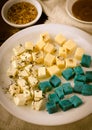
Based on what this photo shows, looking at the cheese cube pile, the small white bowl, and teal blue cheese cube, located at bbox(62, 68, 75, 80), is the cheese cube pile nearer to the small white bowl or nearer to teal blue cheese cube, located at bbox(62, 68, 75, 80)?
teal blue cheese cube, located at bbox(62, 68, 75, 80)

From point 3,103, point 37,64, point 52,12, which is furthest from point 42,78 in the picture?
point 52,12

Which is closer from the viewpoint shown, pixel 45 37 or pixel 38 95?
pixel 38 95

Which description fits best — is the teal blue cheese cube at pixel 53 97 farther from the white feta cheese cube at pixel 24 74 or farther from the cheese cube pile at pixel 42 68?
the white feta cheese cube at pixel 24 74

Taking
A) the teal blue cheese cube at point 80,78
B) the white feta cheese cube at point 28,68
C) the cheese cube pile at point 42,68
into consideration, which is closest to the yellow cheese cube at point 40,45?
the cheese cube pile at point 42,68

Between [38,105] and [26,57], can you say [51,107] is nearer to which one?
[38,105]

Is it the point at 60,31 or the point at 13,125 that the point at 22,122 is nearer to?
the point at 13,125

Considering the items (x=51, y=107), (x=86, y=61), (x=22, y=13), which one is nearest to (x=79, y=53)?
(x=86, y=61)
